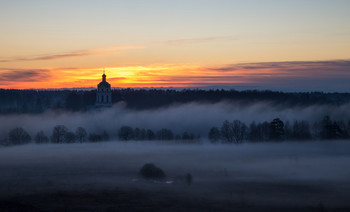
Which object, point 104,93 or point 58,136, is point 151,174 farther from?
point 58,136

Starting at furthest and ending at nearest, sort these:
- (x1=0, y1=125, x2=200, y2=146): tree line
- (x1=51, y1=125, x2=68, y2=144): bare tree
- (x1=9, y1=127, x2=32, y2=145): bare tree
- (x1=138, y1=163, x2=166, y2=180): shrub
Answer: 1. (x1=51, y1=125, x2=68, y2=144): bare tree
2. (x1=0, y1=125, x2=200, y2=146): tree line
3. (x1=9, y1=127, x2=32, y2=145): bare tree
4. (x1=138, y1=163, x2=166, y2=180): shrub

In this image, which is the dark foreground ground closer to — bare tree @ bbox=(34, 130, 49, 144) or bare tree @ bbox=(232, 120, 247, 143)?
bare tree @ bbox=(232, 120, 247, 143)

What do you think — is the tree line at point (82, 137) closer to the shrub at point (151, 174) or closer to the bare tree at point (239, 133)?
the bare tree at point (239, 133)

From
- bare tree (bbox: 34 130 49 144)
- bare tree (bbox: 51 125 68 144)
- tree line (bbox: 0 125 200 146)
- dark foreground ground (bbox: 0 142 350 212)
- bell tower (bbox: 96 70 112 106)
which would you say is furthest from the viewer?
bare tree (bbox: 34 130 49 144)

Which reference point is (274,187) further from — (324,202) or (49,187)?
(49,187)

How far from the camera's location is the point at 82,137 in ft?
487

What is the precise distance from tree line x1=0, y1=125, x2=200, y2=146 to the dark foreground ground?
122ft

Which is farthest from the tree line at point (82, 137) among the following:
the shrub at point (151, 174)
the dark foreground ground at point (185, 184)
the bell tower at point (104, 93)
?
the shrub at point (151, 174)

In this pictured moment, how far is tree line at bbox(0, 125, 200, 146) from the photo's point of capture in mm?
141750

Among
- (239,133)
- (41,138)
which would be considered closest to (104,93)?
(41,138)

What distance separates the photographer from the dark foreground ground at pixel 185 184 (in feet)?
157

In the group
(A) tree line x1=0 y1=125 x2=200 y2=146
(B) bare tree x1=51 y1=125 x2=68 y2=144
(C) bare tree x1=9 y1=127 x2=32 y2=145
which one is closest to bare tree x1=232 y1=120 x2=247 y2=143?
(A) tree line x1=0 y1=125 x2=200 y2=146

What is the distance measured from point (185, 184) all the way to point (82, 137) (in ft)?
297

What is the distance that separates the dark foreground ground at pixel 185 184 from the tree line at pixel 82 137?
122 ft
